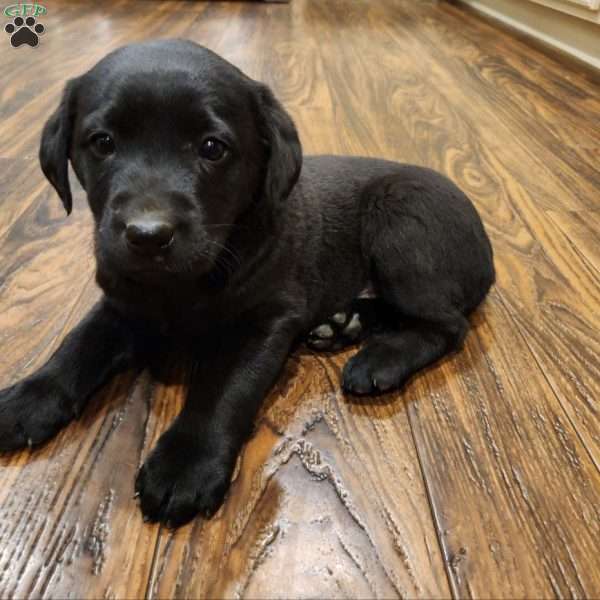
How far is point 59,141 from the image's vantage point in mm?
1460

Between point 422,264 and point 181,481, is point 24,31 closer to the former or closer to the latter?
point 422,264

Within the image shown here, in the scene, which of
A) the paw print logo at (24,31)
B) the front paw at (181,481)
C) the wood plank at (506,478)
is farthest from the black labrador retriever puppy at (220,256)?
the paw print logo at (24,31)

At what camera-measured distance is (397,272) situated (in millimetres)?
1709

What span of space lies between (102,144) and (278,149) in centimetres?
36

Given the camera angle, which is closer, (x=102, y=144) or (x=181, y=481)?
(x=181, y=481)

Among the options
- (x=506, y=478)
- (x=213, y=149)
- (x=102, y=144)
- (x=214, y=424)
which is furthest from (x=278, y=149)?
(x=506, y=478)

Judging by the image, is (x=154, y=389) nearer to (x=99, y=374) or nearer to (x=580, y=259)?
(x=99, y=374)

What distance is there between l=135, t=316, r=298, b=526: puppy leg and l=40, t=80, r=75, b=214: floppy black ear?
0.49 m

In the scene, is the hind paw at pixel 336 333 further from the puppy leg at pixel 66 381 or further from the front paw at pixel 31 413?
the front paw at pixel 31 413

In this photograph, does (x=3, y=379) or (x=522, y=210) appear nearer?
(x=3, y=379)

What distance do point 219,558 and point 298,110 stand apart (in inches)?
110

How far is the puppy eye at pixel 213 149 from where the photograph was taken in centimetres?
136

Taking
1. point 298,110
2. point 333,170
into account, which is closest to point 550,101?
point 298,110

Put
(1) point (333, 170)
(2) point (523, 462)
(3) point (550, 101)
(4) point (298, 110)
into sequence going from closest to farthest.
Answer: (2) point (523, 462) < (1) point (333, 170) < (4) point (298, 110) < (3) point (550, 101)
